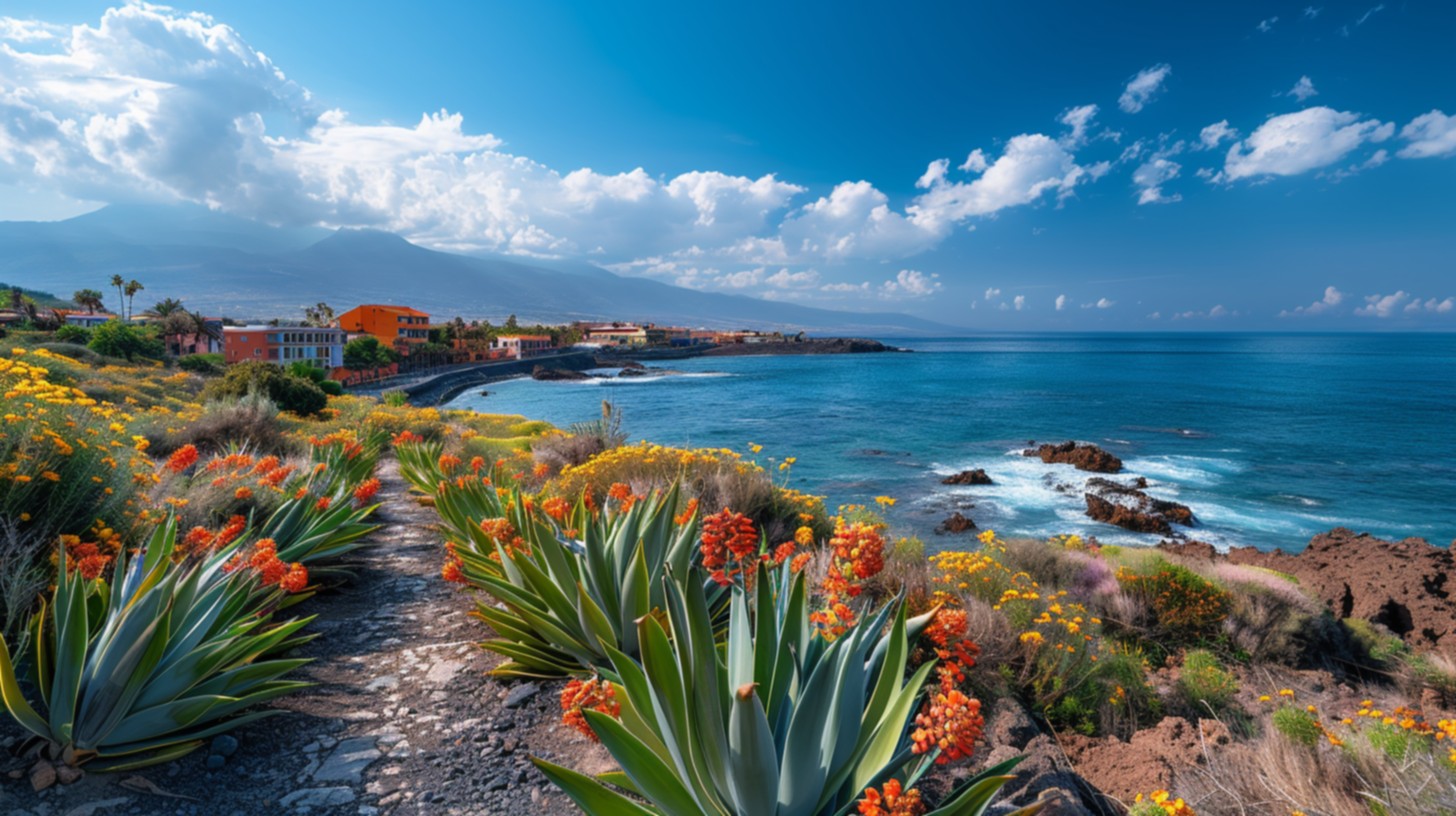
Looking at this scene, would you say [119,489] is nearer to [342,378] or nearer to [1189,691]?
[1189,691]

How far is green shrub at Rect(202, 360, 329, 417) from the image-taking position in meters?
14.7

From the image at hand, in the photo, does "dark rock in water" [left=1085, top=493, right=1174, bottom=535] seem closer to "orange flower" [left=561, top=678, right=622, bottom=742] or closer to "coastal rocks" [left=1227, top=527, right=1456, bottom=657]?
"coastal rocks" [left=1227, top=527, right=1456, bottom=657]

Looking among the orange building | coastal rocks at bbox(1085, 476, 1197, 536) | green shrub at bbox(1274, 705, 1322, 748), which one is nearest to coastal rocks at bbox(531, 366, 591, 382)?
the orange building

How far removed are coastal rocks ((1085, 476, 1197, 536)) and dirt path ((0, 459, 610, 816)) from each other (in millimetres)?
18064

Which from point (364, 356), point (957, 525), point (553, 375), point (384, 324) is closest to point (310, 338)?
point (364, 356)

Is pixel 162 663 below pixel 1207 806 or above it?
above

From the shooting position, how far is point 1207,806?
2660mm

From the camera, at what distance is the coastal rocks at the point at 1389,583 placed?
30.4 ft

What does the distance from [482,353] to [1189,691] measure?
278 ft

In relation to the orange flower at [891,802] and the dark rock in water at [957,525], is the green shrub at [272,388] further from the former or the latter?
the orange flower at [891,802]

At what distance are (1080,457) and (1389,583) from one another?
15.2 metres

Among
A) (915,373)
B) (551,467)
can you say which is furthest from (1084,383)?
(551,467)

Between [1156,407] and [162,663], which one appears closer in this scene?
[162,663]

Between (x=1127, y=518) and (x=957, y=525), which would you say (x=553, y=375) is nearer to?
(x=957, y=525)
